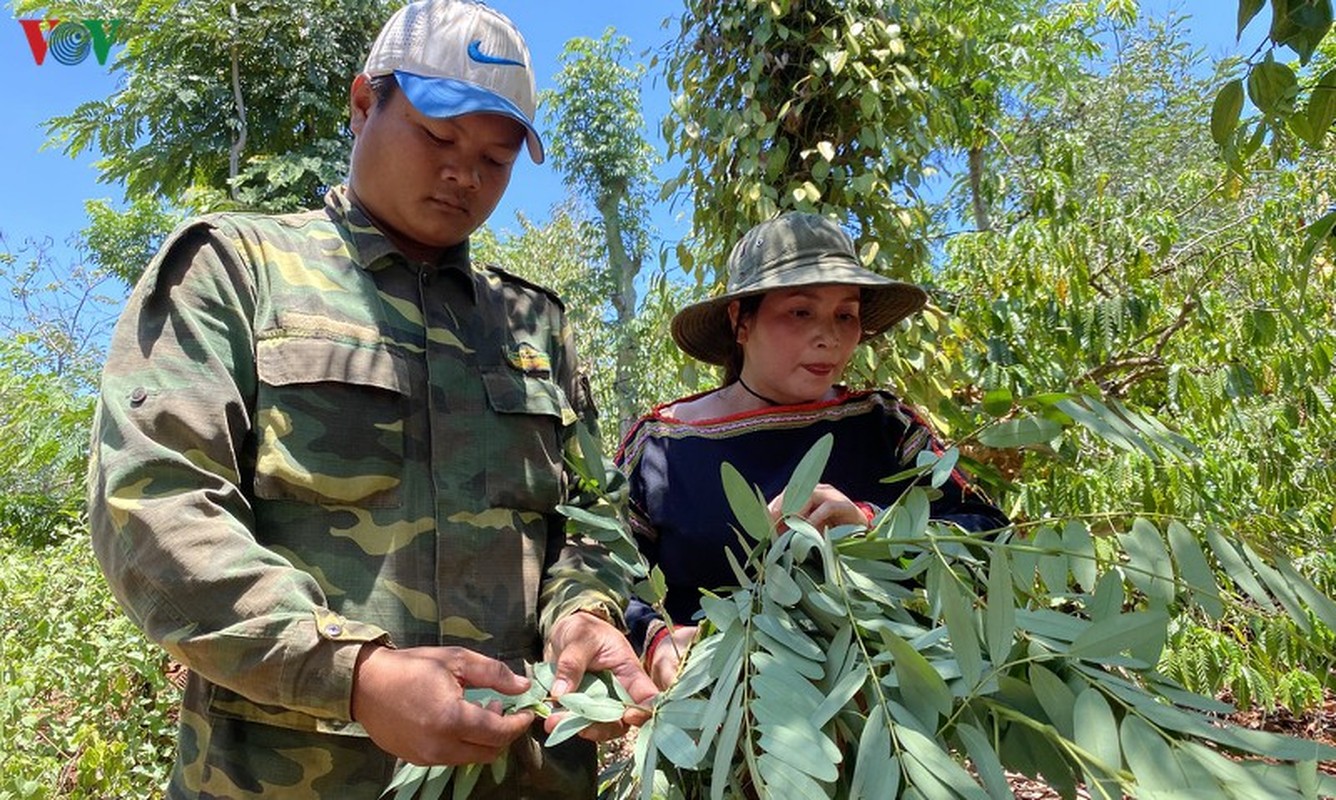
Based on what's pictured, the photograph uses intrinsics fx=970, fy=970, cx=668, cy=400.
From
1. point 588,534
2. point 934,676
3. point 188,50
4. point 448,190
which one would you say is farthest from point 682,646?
point 188,50

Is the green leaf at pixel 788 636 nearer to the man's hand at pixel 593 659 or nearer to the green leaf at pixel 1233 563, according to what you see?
the man's hand at pixel 593 659

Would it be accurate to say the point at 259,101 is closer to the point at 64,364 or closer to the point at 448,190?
the point at 64,364

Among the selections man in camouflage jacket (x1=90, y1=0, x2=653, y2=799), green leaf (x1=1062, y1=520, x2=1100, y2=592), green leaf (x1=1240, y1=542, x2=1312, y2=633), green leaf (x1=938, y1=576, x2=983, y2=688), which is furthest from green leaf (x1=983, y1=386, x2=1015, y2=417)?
man in camouflage jacket (x1=90, y1=0, x2=653, y2=799)

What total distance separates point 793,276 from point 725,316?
0.26 m

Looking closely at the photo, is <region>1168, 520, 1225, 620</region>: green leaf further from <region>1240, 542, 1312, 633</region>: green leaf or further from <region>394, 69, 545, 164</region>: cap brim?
<region>394, 69, 545, 164</region>: cap brim

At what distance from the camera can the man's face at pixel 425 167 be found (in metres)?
1.19

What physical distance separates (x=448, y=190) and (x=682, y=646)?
0.64 metres

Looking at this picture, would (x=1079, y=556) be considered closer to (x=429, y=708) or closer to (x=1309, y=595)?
(x=1309, y=595)

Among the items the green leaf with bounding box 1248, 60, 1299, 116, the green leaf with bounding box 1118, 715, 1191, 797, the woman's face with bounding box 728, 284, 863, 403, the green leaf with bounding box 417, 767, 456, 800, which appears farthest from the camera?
the woman's face with bounding box 728, 284, 863, 403

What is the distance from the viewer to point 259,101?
8.39m

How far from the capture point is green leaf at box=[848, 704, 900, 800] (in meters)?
0.69

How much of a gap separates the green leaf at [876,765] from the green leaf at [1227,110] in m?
0.82

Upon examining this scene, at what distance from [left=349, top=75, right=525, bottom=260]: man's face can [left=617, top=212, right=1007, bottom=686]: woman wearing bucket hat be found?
60 cm

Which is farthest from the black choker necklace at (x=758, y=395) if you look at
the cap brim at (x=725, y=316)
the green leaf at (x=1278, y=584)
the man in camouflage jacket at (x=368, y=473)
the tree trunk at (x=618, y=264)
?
the tree trunk at (x=618, y=264)
